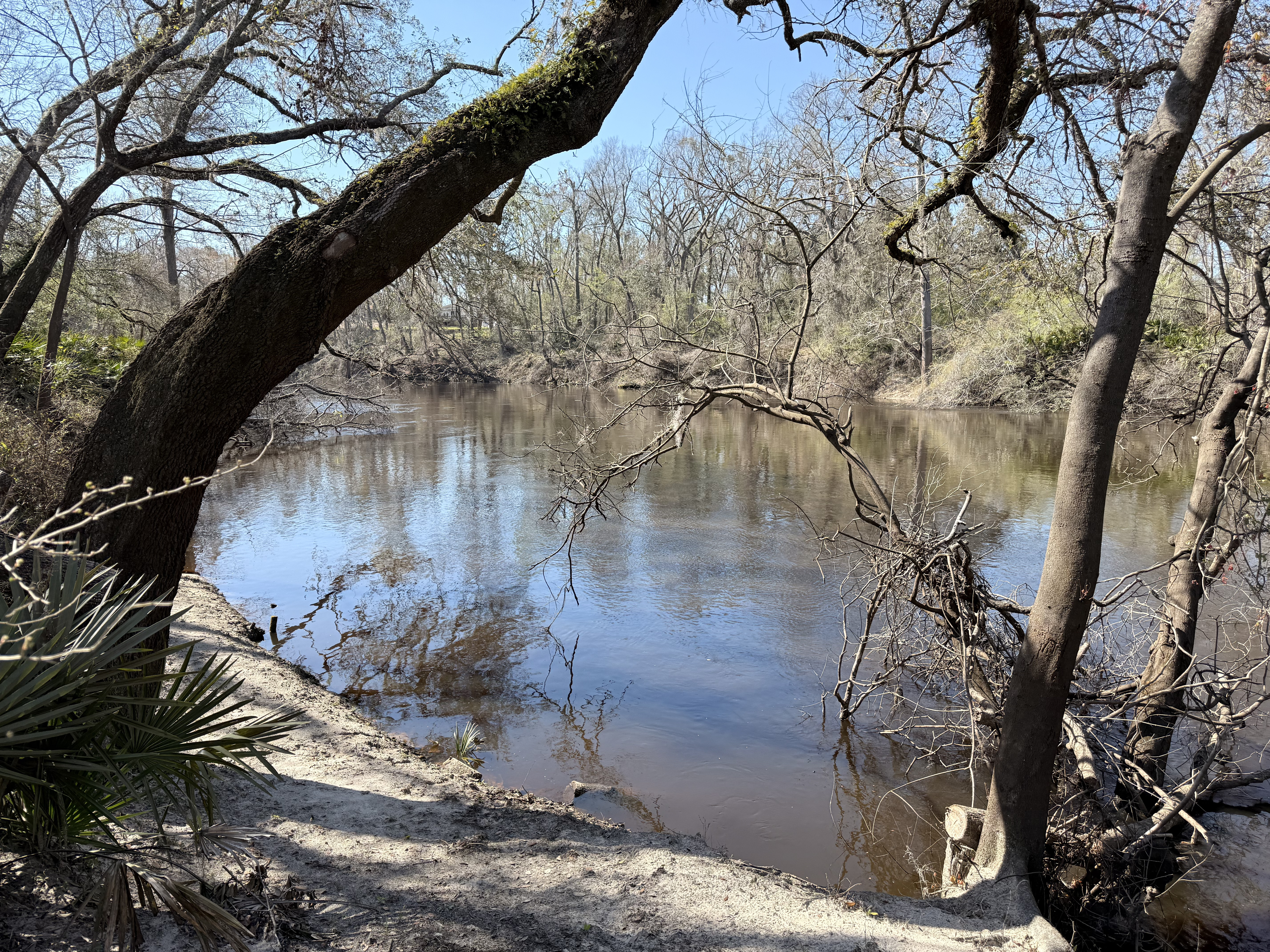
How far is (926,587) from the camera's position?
5363 mm

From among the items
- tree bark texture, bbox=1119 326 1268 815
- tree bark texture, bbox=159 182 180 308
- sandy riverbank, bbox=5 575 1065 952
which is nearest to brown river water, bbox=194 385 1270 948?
tree bark texture, bbox=1119 326 1268 815

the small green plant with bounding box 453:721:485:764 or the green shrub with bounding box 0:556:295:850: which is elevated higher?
the green shrub with bounding box 0:556:295:850

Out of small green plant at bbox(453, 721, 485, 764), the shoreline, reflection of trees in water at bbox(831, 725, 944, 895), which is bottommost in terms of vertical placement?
reflection of trees in water at bbox(831, 725, 944, 895)

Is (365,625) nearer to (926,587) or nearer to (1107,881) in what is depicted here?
(926,587)

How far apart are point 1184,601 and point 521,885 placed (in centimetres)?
456

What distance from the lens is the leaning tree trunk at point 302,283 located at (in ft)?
12.4

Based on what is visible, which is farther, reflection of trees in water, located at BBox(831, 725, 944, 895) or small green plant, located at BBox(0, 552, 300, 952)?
reflection of trees in water, located at BBox(831, 725, 944, 895)

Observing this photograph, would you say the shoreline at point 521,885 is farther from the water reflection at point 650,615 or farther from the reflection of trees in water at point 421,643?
the reflection of trees in water at point 421,643

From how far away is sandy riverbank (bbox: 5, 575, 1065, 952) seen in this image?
3281 mm

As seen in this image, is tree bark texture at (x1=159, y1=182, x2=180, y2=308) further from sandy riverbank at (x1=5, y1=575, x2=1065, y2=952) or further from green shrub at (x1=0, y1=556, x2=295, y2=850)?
green shrub at (x1=0, y1=556, x2=295, y2=850)

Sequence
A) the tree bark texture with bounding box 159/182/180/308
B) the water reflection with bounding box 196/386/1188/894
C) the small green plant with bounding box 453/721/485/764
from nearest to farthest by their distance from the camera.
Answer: the water reflection with bounding box 196/386/1188/894 < the small green plant with bounding box 453/721/485/764 < the tree bark texture with bounding box 159/182/180/308

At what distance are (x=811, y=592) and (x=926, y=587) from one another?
186 inches

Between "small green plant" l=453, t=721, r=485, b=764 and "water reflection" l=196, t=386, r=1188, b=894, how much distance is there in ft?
0.37

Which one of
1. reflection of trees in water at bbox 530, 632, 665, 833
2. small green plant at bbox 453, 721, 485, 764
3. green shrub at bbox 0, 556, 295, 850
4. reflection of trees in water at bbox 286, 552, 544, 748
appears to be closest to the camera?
green shrub at bbox 0, 556, 295, 850
